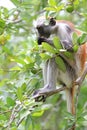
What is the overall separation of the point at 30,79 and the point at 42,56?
18.4 inches

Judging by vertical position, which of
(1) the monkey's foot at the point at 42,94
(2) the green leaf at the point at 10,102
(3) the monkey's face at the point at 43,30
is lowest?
(1) the monkey's foot at the point at 42,94

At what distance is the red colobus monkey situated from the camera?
4.81m

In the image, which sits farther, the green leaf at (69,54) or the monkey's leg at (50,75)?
the monkey's leg at (50,75)

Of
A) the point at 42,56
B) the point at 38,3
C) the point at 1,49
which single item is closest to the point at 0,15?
the point at 1,49

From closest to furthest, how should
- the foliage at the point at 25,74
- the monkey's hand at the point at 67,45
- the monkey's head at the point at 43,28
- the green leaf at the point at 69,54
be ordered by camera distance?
1. the foliage at the point at 25,74
2. the green leaf at the point at 69,54
3. the monkey's hand at the point at 67,45
4. the monkey's head at the point at 43,28

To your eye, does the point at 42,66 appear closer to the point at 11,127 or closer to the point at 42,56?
the point at 42,56

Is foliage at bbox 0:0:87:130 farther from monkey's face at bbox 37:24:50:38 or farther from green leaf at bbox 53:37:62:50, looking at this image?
monkey's face at bbox 37:24:50:38

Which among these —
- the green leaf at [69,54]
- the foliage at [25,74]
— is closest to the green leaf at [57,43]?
the foliage at [25,74]

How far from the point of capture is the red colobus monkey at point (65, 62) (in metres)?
4.81

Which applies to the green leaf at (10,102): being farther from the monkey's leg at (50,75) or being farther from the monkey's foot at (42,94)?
the monkey's leg at (50,75)

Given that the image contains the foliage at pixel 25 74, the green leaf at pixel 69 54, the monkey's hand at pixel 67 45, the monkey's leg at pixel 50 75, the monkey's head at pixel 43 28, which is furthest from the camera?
the monkey's head at pixel 43 28

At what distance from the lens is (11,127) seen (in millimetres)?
3918

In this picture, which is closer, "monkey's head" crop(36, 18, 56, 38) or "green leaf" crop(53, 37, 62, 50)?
"green leaf" crop(53, 37, 62, 50)

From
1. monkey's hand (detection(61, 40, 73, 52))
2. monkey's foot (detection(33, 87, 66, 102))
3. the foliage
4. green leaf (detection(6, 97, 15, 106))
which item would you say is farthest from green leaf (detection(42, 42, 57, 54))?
green leaf (detection(6, 97, 15, 106))
